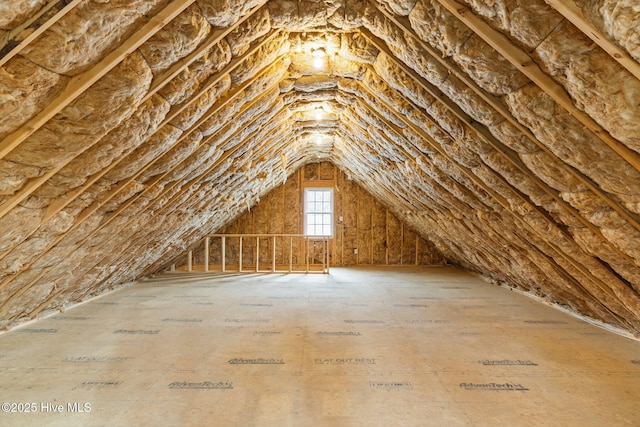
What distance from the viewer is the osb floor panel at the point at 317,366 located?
2512mm

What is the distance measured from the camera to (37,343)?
3.79 m

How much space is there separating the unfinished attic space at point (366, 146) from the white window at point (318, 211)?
14.5 feet

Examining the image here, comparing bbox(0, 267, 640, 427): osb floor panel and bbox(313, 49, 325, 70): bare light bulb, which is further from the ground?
bbox(313, 49, 325, 70): bare light bulb

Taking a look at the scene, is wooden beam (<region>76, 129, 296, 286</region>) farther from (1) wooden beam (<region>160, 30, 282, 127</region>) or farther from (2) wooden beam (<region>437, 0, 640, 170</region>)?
(2) wooden beam (<region>437, 0, 640, 170</region>)

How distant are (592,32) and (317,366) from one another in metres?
3.01

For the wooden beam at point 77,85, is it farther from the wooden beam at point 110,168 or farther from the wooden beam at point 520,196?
the wooden beam at point 520,196

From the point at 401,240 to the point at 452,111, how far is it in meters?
7.05

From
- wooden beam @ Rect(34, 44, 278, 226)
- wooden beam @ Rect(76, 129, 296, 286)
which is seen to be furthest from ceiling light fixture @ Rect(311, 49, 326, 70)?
wooden beam @ Rect(76, 129, 296, 286)

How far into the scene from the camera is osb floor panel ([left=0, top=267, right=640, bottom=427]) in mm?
2512

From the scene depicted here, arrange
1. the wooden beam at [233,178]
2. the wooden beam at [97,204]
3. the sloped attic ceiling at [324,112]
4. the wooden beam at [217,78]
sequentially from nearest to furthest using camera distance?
the sloped attic ceiling at [324,112] < the wooden beam at [217,78] < the wooden beam at [97,204] < the wooden beam at [233,178]

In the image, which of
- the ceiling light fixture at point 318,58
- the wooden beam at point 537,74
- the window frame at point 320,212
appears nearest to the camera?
the wooden beam at point 537,74

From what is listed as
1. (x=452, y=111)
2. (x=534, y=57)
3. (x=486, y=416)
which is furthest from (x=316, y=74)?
(x=486, y=416)

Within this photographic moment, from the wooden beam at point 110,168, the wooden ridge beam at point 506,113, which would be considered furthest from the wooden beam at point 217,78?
the wooden ridge beam at point 506,113

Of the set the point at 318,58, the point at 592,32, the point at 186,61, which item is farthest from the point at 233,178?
the point at 592,32
